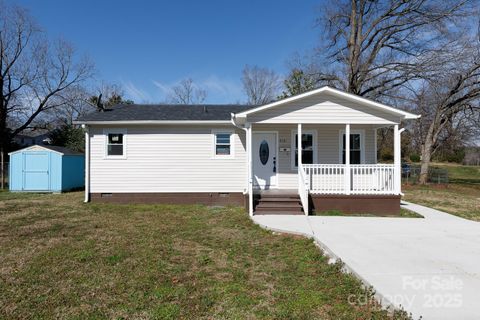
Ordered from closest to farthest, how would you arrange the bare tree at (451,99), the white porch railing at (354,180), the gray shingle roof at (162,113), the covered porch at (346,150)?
1. the covered porch at (346,150)
2. the white porch railing at (354,180)
3. the gray shingle roof at (162,113)
4. the bare tree at (451,99)

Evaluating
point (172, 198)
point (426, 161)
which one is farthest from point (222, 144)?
point (426, 161)

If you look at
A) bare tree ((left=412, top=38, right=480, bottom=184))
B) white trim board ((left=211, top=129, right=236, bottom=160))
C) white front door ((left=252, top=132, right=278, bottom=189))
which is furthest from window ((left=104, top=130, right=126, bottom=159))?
bare tree ((left=412, top=38, right=480, bottom=184))

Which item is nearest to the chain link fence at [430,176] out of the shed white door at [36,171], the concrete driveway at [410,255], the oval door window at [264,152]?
the concrete driveway at [410,255]

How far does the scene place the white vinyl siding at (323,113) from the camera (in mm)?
9234

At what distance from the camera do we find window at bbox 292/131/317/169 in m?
10.9

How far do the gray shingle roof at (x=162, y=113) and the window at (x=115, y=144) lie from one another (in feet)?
1.74

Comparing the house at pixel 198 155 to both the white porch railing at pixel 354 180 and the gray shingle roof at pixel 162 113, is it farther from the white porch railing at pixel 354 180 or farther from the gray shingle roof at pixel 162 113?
the white porch railing at pixel 354 180

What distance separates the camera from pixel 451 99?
20938 mm

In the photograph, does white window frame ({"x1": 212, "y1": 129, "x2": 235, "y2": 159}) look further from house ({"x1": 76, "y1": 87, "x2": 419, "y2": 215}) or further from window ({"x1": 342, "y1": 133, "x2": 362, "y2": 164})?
window ({"x1": 342, "y1": 133, "x2": 362, "y2": 164})

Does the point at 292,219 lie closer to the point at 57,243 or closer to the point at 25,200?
the point at 57,243

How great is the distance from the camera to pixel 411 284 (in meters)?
3.75

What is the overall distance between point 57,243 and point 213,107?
8884mm

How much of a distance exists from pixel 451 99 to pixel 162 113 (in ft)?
67.1

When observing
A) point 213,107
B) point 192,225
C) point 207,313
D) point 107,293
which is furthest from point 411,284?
→ point 213,107
